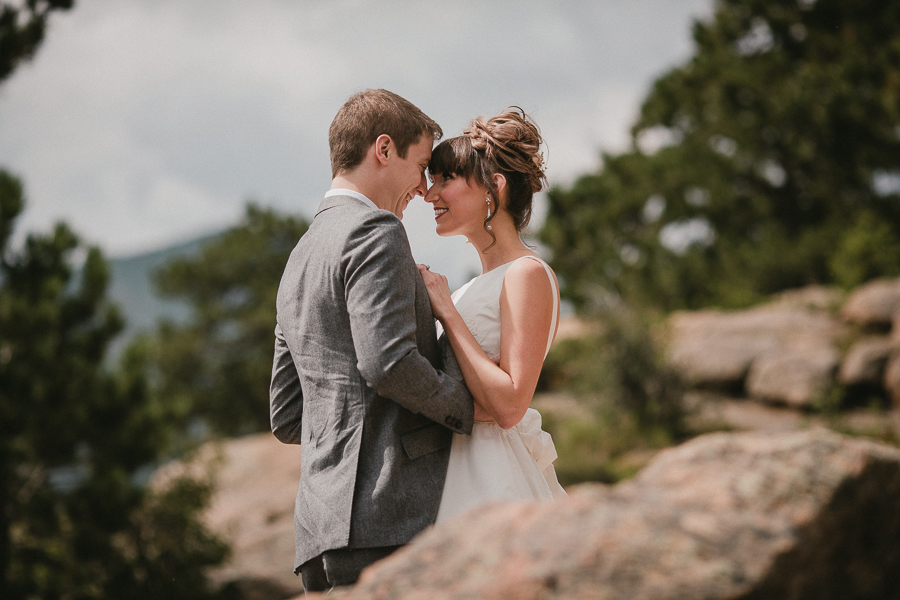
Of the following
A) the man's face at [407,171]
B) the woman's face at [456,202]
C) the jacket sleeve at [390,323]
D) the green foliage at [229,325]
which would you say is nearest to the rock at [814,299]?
the woman's face at [456,202]

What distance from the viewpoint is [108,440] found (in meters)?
9.01

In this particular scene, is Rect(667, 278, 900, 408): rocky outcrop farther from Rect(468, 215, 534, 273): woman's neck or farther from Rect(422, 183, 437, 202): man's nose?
Rect(422, 183, 437, 202): man's nose

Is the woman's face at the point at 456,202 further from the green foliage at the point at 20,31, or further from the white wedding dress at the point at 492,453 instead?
the green foliage at the point at 20,31

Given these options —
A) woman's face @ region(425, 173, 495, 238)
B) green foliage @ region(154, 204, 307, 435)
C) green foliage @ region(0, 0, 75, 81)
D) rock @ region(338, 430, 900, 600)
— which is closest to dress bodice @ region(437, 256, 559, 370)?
woman's face @ region(425, 173, 495, 238)

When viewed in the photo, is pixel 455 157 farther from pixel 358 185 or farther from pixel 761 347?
pixel 761 347

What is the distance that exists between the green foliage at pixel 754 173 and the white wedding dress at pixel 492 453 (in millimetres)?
10720

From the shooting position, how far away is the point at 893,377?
37.8 ft

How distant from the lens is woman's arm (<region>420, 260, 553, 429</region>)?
85.9 inches

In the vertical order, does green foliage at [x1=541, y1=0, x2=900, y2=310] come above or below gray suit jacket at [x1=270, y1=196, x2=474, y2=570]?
above

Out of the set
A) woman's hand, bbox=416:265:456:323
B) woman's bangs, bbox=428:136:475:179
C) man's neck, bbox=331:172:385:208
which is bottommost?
woman's hand, bbox=416:265:456:323

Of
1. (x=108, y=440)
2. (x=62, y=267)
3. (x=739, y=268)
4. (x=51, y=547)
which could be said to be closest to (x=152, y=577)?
(x=51, y=547)

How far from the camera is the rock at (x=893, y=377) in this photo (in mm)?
11430

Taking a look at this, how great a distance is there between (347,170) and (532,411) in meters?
1.12

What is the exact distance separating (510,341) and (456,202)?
67cm
